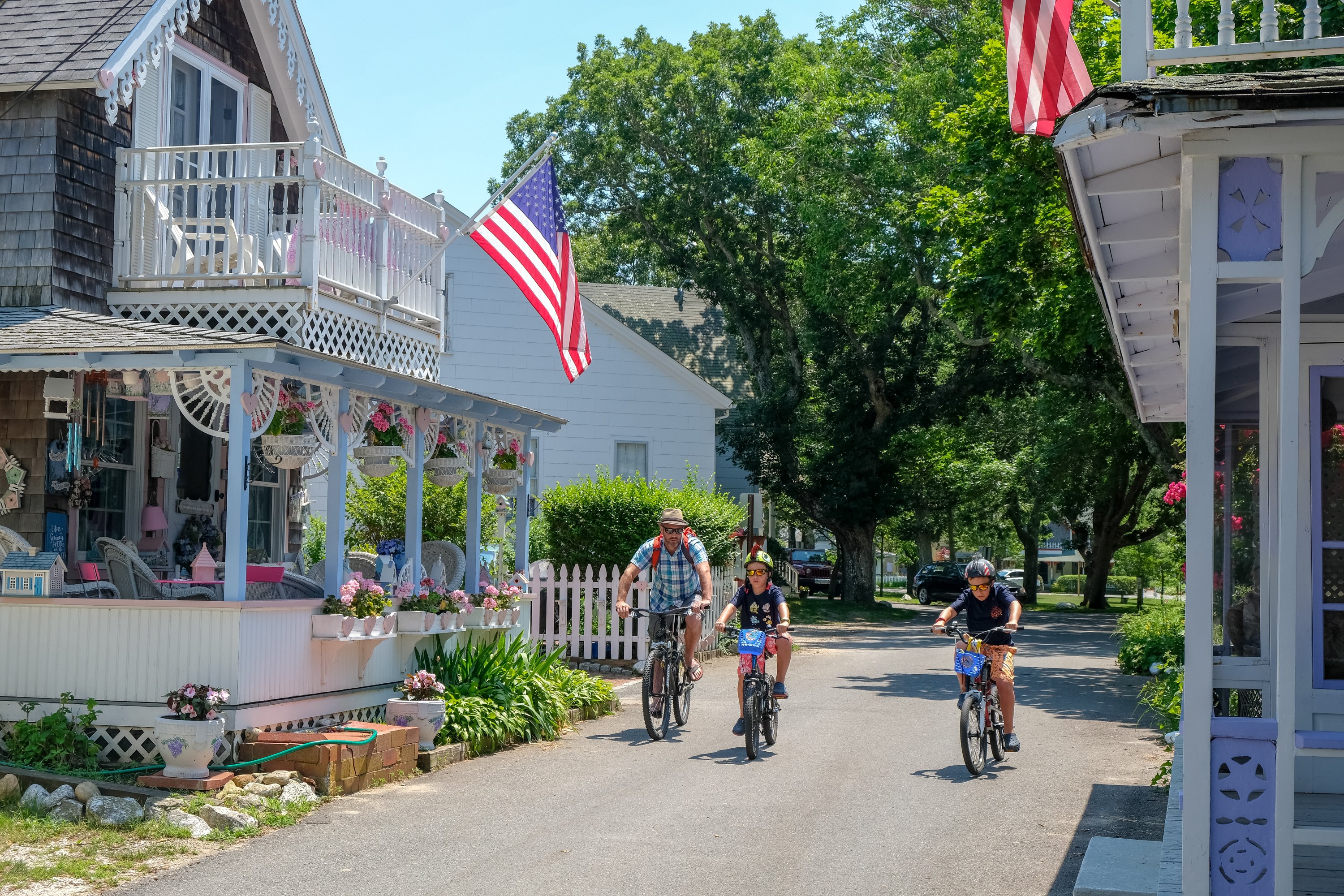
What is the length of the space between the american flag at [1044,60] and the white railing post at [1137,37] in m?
3.29

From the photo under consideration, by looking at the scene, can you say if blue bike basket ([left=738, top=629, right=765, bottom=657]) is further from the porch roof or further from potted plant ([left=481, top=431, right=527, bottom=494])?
potted plant ([left=481, top=431, right=527, bottom=494])

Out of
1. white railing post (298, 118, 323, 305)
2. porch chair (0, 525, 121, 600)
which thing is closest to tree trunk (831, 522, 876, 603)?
white railing post (298, 118, 323, 305)

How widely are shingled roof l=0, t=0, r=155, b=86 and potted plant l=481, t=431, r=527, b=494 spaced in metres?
5.54

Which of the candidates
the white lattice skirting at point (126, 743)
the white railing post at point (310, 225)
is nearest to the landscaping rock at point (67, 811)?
the white lattice skirting at point (126, 743)

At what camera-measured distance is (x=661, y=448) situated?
29.8 metres

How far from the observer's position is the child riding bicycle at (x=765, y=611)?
39.0 feet

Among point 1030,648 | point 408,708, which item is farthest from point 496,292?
point 408,708

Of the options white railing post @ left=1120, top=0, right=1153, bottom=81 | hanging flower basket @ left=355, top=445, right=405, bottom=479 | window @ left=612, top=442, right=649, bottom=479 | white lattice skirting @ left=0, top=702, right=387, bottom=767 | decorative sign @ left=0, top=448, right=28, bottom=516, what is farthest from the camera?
window @ left=612, top=442, right=649, bottom=479

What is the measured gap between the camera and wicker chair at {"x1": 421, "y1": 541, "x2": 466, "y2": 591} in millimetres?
14656

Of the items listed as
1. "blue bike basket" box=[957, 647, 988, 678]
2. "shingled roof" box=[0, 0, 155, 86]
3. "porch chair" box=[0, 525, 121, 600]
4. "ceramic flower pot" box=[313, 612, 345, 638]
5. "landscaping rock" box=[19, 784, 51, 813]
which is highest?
"shingled roof" box=[0, 0, 155, 86]

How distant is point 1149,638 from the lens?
18.9 m

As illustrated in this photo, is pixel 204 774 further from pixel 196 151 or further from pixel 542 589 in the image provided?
pixel 542 589

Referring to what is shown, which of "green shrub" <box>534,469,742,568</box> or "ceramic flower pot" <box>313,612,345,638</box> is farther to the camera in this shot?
"green shrub" <box>534,469,742,568</box>

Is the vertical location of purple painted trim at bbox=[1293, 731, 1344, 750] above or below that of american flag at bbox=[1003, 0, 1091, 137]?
below
